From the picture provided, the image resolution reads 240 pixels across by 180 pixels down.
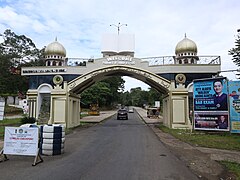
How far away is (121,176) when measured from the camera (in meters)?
6.49

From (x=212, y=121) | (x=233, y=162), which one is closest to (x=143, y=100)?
(x=212, y=121)

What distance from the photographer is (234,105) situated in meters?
16.2

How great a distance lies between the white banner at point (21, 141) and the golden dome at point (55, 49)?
17.2 meters

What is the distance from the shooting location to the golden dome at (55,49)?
81.6 feet

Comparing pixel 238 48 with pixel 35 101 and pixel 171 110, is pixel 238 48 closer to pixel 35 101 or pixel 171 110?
pixel 171 110

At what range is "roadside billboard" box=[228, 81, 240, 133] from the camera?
1590 centimetres

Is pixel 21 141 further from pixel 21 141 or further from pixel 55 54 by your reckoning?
pixel 55 54

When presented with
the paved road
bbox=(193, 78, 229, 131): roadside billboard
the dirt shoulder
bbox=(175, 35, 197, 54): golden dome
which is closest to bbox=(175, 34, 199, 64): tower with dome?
bbox=(175, 35, 197, 54): golden dome

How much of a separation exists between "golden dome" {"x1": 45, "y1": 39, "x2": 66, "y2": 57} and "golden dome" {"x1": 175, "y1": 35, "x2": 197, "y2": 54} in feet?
38.3

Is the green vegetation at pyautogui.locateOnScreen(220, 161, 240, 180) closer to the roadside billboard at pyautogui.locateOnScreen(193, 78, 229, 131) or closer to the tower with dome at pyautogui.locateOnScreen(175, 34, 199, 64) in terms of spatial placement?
the roadside billboard at pyautogui.locateOnScreen(193, 78, 229, 131)

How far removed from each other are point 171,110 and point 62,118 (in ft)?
31.0

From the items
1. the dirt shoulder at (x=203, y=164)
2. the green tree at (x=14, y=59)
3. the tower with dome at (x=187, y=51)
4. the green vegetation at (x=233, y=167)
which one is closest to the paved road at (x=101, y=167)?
the dirt shoulder at (x=203, y=164)

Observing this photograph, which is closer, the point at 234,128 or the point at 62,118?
the point at 234,128

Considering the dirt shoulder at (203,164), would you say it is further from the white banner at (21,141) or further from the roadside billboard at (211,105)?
the roadside billboard at (211,105)
